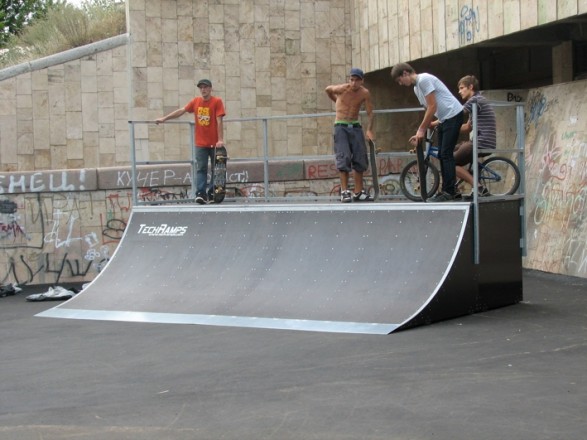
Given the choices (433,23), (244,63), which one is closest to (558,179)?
(433,23)

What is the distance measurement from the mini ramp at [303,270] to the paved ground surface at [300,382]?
0.38m

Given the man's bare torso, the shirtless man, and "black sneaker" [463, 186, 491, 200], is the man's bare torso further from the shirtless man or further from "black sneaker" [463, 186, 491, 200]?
"black sneaker" [463, 186, 491, 200]

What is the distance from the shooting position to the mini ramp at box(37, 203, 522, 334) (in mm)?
10367

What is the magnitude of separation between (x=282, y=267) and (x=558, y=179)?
19.9ft

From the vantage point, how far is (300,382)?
759 cm

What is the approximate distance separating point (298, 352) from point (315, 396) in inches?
70.3

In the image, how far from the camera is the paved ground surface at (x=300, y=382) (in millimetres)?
6301

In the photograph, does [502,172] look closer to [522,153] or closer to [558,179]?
[522,153]

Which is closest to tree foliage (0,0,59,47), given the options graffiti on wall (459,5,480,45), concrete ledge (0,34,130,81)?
concrete ledge (0,34,130,81)

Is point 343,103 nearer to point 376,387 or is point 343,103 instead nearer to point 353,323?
point 353,323

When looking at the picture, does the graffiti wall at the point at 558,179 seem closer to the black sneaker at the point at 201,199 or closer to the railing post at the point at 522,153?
the railing post at the point at 522,153

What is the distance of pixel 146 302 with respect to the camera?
1184cm

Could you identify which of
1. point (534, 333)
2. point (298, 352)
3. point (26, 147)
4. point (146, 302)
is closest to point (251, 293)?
point (146, 302)

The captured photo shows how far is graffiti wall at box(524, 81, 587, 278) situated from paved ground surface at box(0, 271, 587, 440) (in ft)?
13.4
